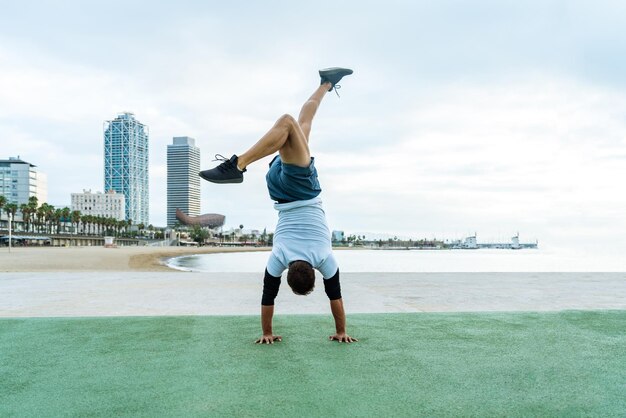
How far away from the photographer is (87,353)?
400 centimetres

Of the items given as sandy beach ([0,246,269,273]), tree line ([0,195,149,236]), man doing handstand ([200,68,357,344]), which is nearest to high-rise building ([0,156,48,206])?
tree line ([0,195,149,236])

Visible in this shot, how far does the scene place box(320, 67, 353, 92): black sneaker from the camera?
5121 mm

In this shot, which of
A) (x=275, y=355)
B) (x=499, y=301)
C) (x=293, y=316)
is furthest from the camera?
(x=499, y=301)

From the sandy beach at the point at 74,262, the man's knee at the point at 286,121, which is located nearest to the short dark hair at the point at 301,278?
the man's knee at the point at 286,121

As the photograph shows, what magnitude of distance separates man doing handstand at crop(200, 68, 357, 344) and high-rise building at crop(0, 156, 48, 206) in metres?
160

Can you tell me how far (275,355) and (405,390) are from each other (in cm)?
125

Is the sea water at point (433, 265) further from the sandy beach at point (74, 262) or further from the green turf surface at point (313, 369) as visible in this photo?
the green turf surface at point (313, 369)

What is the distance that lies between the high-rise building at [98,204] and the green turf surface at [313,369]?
664 feet

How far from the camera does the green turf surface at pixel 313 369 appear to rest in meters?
2.76

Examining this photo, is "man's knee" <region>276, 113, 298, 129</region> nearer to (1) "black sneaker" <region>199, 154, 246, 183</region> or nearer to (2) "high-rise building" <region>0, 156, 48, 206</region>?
(1) "black sneaker" <region>199, 154, 246, 183</region>

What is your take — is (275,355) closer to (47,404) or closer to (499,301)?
(47,404)

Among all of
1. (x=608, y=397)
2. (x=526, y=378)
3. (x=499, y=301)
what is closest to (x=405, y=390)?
(x=526, y=378)

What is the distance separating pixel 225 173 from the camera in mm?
3996

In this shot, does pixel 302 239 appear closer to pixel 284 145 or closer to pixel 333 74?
pixel 284 145
